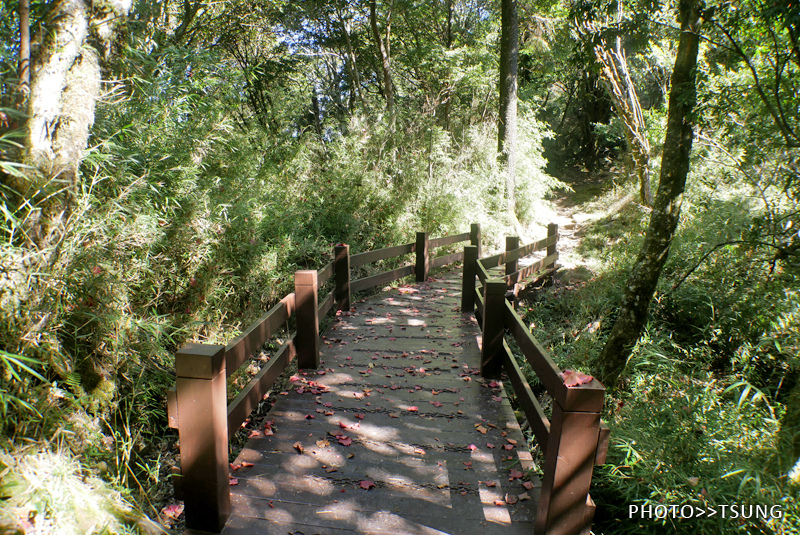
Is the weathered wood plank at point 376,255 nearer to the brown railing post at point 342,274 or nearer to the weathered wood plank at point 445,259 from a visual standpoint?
the brown railing post at point 342,274

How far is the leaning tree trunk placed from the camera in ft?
9.42

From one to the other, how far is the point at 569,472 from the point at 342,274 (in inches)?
192

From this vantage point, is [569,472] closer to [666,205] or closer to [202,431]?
[202,431]

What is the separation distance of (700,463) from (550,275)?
7.39m

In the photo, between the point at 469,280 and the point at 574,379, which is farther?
the point at 469,280

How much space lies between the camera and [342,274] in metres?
6.86

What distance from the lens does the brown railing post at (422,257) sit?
869cm

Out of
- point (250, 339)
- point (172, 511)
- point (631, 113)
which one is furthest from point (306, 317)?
point (631, 113)

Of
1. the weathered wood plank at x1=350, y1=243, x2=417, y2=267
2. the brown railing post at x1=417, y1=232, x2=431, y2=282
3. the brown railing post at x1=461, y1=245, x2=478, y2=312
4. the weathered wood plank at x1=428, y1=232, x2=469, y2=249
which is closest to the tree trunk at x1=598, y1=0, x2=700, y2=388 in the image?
the brown railing post at x1=461, y1=245, x2=478, y2=312

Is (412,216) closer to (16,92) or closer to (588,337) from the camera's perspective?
(588,337)

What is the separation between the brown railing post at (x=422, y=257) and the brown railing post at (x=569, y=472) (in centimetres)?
632

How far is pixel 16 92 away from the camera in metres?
2.99

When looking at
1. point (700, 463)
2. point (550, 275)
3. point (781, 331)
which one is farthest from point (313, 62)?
point (700, 463)

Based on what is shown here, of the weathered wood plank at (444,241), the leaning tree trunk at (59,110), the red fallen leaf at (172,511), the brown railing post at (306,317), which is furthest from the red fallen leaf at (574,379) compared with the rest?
the weathered wood plank at (444,241)
